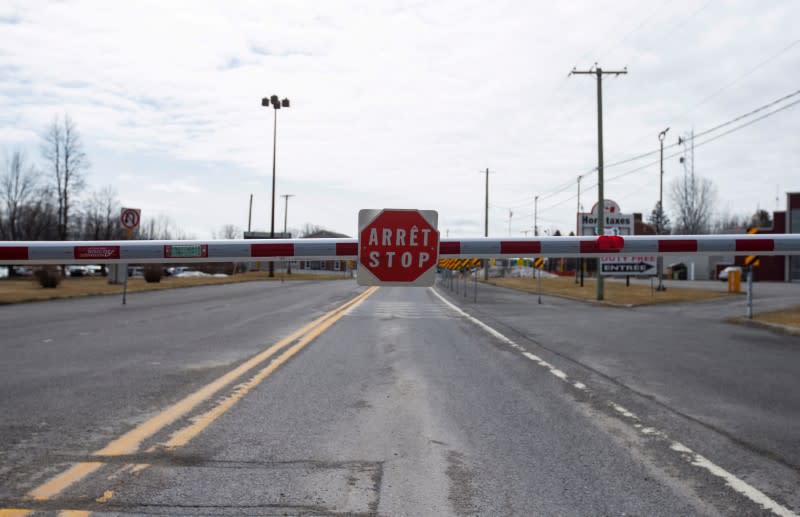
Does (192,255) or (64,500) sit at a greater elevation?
(192,255)

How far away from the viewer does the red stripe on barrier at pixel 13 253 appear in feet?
16.5

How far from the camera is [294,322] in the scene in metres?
16.3

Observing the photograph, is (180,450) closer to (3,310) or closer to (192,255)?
(192,255)

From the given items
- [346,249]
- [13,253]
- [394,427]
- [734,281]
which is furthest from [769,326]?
[734,281]

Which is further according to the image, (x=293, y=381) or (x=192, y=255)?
(x=293, y=381)

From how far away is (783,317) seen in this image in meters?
18.8

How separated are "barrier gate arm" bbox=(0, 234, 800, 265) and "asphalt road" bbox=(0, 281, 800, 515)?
1450 millimetres

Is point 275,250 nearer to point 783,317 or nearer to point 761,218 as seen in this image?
point 783,317

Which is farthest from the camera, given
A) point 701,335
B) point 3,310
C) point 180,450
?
point 3,310

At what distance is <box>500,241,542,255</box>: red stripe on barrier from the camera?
5.31 m

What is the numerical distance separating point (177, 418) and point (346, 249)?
8.11ft

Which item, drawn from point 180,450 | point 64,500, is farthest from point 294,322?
point 64,500

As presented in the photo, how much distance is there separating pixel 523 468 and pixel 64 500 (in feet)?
9.80

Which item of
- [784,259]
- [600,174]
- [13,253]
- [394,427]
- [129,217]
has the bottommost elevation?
[394,427]
